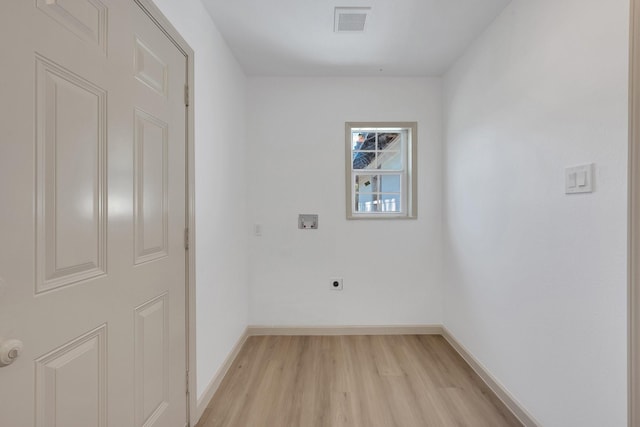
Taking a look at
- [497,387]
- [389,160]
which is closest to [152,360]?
[497,387]

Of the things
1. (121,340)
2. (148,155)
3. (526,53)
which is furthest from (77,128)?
(526,53)

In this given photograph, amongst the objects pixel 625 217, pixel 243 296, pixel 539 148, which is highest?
pixel 539 148

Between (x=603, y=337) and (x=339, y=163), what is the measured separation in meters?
2.28

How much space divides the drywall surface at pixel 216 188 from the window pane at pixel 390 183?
1468 mm

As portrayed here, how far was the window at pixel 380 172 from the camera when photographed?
312cm

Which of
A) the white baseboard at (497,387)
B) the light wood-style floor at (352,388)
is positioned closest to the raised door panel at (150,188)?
the light wood-style floor at (352,388)

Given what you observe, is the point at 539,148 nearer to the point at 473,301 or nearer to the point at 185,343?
the point at 473,301

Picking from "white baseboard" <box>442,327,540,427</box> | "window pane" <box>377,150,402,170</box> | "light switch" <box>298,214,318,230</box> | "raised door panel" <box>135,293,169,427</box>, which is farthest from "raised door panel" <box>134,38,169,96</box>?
"white baseboard" <box>442,327,540,427</box>

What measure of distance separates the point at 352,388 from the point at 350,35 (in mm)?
2640

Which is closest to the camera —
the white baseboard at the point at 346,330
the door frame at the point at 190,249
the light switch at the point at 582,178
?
the light switch at the point at 582,178

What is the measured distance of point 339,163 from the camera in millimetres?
3010

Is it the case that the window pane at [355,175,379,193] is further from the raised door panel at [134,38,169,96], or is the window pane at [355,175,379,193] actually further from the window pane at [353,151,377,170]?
the raised door panel at [134,38,169,96]

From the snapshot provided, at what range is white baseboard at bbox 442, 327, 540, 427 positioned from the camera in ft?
5.66

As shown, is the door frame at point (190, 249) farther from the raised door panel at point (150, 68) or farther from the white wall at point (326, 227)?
the white wall at point (326, 227)
